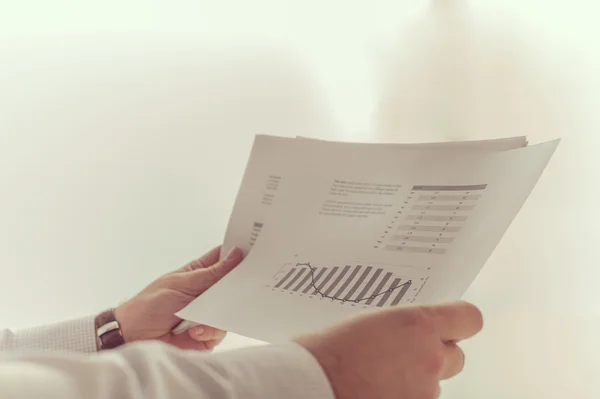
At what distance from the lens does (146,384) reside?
277 mm

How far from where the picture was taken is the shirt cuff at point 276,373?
0.97 feet

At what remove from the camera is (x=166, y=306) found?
0.64 meters

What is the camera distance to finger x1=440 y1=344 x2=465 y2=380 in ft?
1.21

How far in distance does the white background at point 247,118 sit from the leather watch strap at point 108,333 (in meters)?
0.20

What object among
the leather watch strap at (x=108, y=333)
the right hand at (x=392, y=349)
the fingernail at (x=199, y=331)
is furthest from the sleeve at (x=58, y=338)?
the right hand at (x=392, y=349)

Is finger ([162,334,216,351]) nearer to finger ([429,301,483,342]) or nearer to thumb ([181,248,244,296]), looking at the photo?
thumb ([181,248,244,296])

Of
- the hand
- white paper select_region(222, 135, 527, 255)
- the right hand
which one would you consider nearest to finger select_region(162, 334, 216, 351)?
the hand

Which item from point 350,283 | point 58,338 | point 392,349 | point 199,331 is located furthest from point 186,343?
point 392,349

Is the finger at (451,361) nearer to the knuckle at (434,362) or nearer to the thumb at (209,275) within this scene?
the knuckle at (434,362)

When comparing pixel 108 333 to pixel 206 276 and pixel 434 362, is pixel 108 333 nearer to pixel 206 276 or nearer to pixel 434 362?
pixel 206 276

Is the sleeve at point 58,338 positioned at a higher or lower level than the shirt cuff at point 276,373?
lower

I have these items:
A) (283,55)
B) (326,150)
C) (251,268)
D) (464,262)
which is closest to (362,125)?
(283,55)

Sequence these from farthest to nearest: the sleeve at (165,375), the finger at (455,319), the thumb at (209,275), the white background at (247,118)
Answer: the white background at (247,118) < the thumb at (209,275) < the finger at (455,319) < the sleeve at (165,375)

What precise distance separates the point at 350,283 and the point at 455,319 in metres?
0.12
